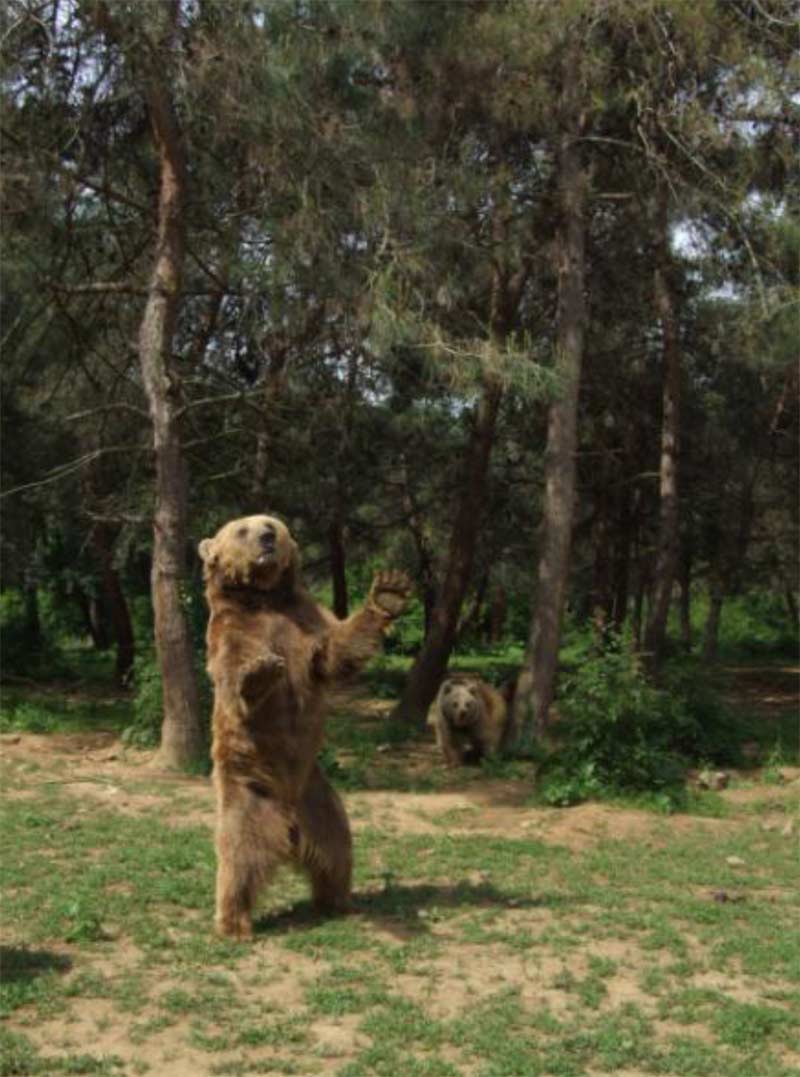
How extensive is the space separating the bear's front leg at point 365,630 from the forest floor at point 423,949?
1.26m

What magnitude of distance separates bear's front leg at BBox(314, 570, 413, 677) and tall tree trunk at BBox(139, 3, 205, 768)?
545 cm

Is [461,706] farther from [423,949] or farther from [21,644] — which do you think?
[21,644]

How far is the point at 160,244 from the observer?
1132cm

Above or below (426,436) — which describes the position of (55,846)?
below

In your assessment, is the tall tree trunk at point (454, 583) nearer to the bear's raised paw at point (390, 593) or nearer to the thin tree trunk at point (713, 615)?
the thin tree trunk at point (713, 615)

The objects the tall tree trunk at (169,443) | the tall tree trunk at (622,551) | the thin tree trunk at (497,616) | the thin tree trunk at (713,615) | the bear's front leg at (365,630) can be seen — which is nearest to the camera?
the bear's front leg at (365,630)

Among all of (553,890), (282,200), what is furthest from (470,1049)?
(282,200)

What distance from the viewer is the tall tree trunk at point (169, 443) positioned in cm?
1121

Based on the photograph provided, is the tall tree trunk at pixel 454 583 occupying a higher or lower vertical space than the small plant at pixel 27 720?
higher

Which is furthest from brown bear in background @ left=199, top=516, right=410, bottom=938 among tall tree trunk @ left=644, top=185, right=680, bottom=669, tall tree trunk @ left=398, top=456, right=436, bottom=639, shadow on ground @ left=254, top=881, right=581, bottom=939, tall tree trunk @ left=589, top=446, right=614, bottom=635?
tall tree trunk @ left=589, top=446, right=614, bottom=635

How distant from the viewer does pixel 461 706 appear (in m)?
11.9

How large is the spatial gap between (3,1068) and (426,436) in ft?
40.1

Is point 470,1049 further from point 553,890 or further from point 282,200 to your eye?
point 282,200

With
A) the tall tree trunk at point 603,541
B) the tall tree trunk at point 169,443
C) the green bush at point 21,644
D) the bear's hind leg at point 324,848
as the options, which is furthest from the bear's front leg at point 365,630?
the green bush at point 21,644
